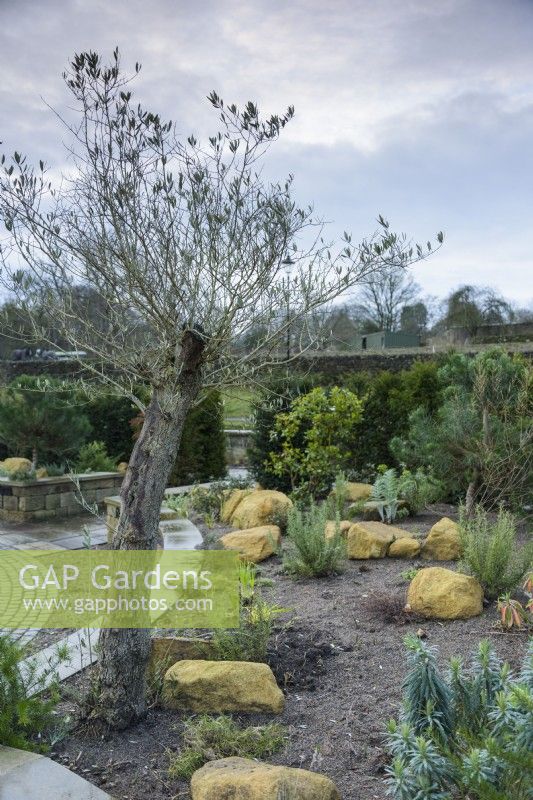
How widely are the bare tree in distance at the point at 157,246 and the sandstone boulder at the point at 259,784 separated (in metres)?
0.78

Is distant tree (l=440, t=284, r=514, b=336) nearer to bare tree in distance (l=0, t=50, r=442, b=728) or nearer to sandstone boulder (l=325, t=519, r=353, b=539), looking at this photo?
sandstone boulder (l=325, t=519, r=353, b=539)

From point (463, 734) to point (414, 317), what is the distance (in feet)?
87.1

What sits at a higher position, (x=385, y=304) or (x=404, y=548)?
(x=385, y=304)

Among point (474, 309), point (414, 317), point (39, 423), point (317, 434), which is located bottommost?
point (317, 434)

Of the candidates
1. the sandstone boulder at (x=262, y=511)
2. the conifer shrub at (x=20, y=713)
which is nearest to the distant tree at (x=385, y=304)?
the sandstone boulder at (x=262, y=511)

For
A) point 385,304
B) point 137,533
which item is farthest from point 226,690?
point 385,304

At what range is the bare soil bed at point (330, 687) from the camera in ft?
8.47

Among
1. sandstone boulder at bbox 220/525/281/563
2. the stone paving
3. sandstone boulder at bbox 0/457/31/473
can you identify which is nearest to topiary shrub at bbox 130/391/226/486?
sandstone boulder at bbox 0/457/31/473

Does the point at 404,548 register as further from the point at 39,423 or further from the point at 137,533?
the point at 39,423

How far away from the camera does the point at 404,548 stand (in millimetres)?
5465

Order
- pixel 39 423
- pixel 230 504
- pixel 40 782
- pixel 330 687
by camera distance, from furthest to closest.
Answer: pixel 39 423, pixel 230 504, pixel 330 687, pixel 40 782

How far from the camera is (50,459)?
957 cm

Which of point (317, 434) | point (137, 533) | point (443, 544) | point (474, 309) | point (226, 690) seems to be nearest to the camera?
point (137, 533)

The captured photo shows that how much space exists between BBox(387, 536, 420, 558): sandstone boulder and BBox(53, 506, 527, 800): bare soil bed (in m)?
0.48
